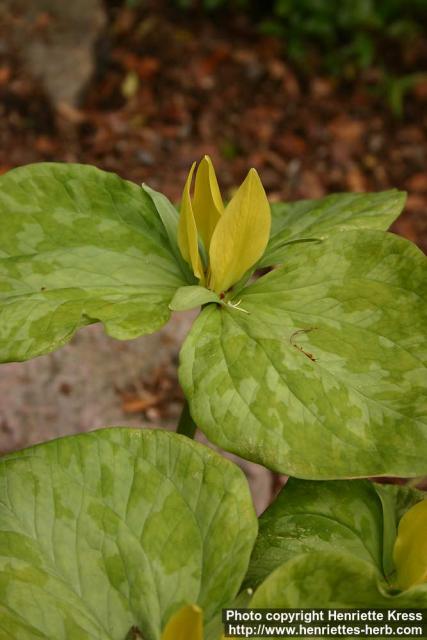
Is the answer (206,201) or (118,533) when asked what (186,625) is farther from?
(206,201)

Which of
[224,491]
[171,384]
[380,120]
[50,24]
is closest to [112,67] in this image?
[50,24]

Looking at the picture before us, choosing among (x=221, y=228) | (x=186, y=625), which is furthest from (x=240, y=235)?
(x=186, y=625)

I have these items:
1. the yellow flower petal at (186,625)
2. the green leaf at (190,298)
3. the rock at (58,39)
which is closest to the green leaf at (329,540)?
the yellow flower petal at (186,625)

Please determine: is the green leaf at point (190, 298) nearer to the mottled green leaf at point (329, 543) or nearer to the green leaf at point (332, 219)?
the green leaf at point (332, 219)

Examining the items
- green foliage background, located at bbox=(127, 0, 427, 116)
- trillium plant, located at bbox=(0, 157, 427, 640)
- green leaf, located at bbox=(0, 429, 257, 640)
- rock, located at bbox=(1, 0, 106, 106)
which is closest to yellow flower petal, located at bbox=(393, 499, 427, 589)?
trillium plant, located at bbox=(0, 157, 427, 640)

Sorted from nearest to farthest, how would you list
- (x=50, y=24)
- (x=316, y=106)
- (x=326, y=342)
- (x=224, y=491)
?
(x=224, y=491), (x=326, y=342), (x=50, y=24), (x=316, y=106)

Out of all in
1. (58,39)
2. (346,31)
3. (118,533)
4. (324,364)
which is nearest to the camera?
(118,533)

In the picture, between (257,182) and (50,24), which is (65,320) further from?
(50,24)
